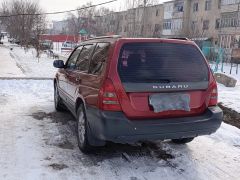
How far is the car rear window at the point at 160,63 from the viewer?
4.23 meters

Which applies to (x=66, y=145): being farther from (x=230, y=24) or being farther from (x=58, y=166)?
(x=230, y=24)

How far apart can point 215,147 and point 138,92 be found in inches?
82.6

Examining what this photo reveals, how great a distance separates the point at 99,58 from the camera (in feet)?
15.4

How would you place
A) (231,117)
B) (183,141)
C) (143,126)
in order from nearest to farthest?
(143,126) → (183,141) → (231,117)

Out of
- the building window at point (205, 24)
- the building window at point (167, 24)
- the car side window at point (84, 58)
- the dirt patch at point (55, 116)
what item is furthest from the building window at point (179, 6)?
the car side window at point (84, 58)

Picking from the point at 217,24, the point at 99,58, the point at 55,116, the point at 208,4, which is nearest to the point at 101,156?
the point at 99,58

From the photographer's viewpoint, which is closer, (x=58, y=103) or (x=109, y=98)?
(x=109, y=98)

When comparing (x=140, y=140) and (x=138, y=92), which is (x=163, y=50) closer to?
(x=138, y=92)

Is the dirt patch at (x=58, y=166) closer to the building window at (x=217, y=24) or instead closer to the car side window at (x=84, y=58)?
the car side window at (x=84, y=58)

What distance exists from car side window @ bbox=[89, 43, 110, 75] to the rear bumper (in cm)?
54

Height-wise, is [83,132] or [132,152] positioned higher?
[83,132]

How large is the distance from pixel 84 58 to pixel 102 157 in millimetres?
1630

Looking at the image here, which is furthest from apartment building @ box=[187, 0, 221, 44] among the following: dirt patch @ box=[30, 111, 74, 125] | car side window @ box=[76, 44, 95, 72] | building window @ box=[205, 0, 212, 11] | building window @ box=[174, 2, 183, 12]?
car side window @ box=[76, 44, 95, 72]

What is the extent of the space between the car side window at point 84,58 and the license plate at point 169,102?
4.38ft
